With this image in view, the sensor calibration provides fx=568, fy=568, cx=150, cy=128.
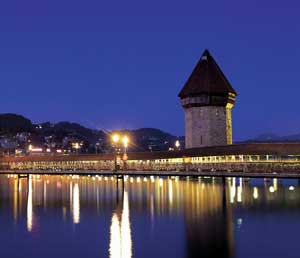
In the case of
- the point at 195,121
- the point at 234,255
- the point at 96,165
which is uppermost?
the point at 195,121

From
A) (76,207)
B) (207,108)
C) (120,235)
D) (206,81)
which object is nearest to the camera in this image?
(120,235)

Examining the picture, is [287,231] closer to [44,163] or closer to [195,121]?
[44,163]

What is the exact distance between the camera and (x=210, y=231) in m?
30.8

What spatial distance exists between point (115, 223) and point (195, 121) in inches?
1440

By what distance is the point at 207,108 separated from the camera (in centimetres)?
6894

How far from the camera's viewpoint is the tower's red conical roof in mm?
69625

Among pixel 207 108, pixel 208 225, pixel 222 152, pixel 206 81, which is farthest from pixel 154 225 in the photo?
pixel 206 81

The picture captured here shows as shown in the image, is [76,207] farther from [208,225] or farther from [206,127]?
[206,127]

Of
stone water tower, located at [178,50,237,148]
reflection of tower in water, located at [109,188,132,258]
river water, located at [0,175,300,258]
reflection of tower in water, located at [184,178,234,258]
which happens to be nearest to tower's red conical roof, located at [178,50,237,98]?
stone water tower, located at [178,50,237,148]

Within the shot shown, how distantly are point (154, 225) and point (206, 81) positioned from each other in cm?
3946

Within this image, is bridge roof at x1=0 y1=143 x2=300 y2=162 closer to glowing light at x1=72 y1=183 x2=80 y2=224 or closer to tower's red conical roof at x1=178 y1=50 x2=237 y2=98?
glowing light at x1=72 y1=183 x2=80 y2=224

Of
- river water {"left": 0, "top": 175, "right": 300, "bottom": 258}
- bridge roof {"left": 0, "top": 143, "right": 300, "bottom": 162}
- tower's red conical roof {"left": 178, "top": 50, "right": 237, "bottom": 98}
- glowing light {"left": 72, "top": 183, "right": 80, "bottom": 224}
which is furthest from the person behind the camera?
tower's red conical roof {"left": 178, "top": 50, "right": 237, "bottom": 98}

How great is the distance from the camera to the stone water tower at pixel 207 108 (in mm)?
68625

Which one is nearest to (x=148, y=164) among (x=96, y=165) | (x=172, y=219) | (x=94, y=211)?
(x=96, y=165)
